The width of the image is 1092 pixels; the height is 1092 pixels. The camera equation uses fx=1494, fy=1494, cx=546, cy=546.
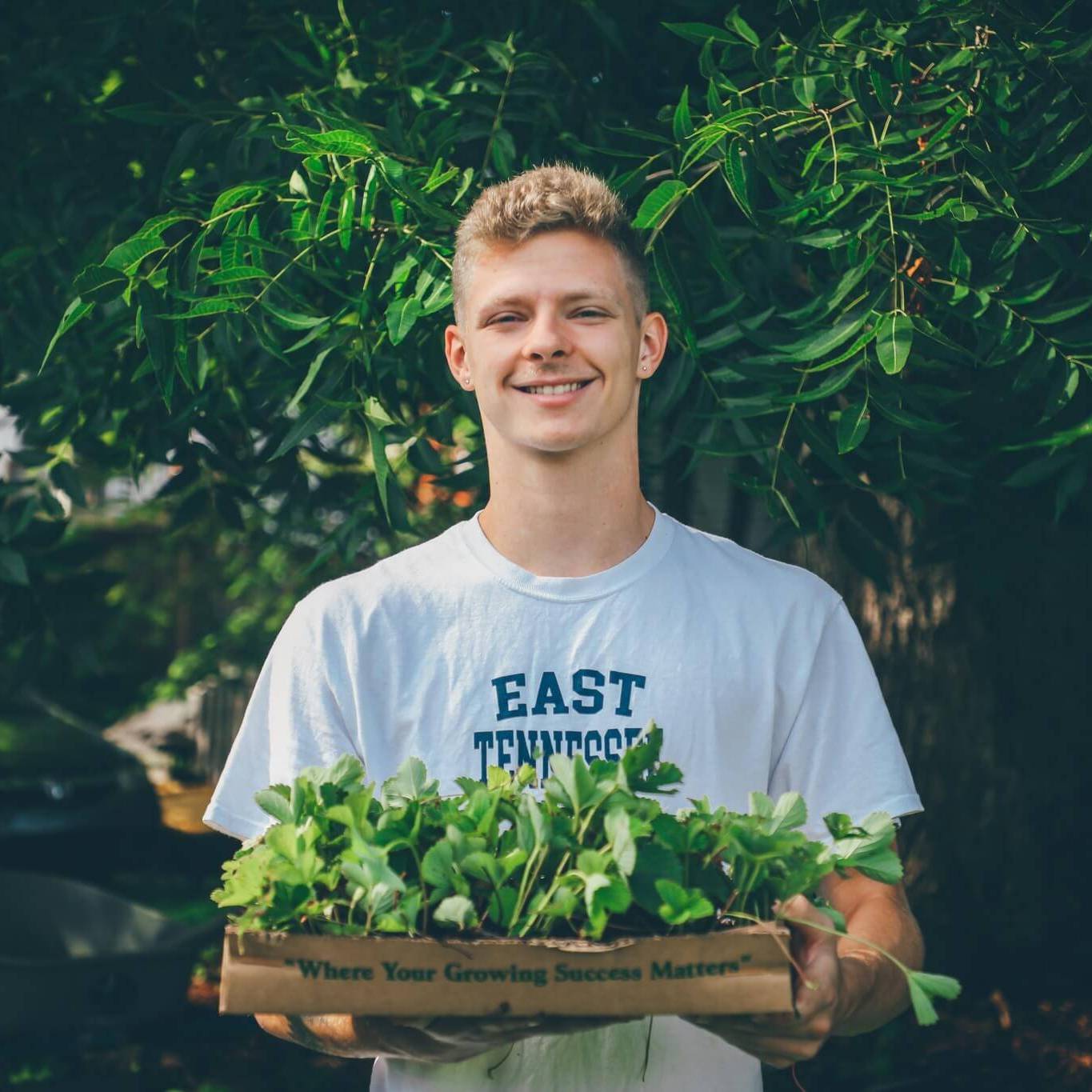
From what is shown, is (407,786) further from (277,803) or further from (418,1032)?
(418,1032)

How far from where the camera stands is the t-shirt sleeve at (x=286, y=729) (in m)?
2.41

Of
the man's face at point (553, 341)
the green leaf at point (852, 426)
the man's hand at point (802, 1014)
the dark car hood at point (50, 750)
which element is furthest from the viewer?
the dark car hood at point (50, 750)

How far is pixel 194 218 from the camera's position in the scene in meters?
3.35

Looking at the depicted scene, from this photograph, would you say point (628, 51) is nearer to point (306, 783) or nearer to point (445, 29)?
point (445, 29)

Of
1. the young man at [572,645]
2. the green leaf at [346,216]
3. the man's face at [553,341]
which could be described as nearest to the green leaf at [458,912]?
the young man at [572,645]

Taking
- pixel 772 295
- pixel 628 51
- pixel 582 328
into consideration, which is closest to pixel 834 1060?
pixel 772 295

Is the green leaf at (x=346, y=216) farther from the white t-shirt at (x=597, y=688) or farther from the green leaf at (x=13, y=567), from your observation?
the green leaf at (x=13, y=567)

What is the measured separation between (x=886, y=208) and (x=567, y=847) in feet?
5.74

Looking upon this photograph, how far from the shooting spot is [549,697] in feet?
7.82

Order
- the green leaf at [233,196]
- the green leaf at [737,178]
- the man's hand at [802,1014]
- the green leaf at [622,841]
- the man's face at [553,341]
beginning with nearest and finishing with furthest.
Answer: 1. the green leaf at [622,841]
2. the man's hand at [802,1014]
3. the man's face at [553,341]
4. the green leaf at [737,178]
5. the green leaf at [233,196]

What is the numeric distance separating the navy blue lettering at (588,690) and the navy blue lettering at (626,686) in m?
0.02

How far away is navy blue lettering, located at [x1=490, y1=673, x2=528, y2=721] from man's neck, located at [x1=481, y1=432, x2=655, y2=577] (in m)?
0.21

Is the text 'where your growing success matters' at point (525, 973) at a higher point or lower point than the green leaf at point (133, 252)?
lower

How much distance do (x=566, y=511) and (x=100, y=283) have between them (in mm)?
1263
